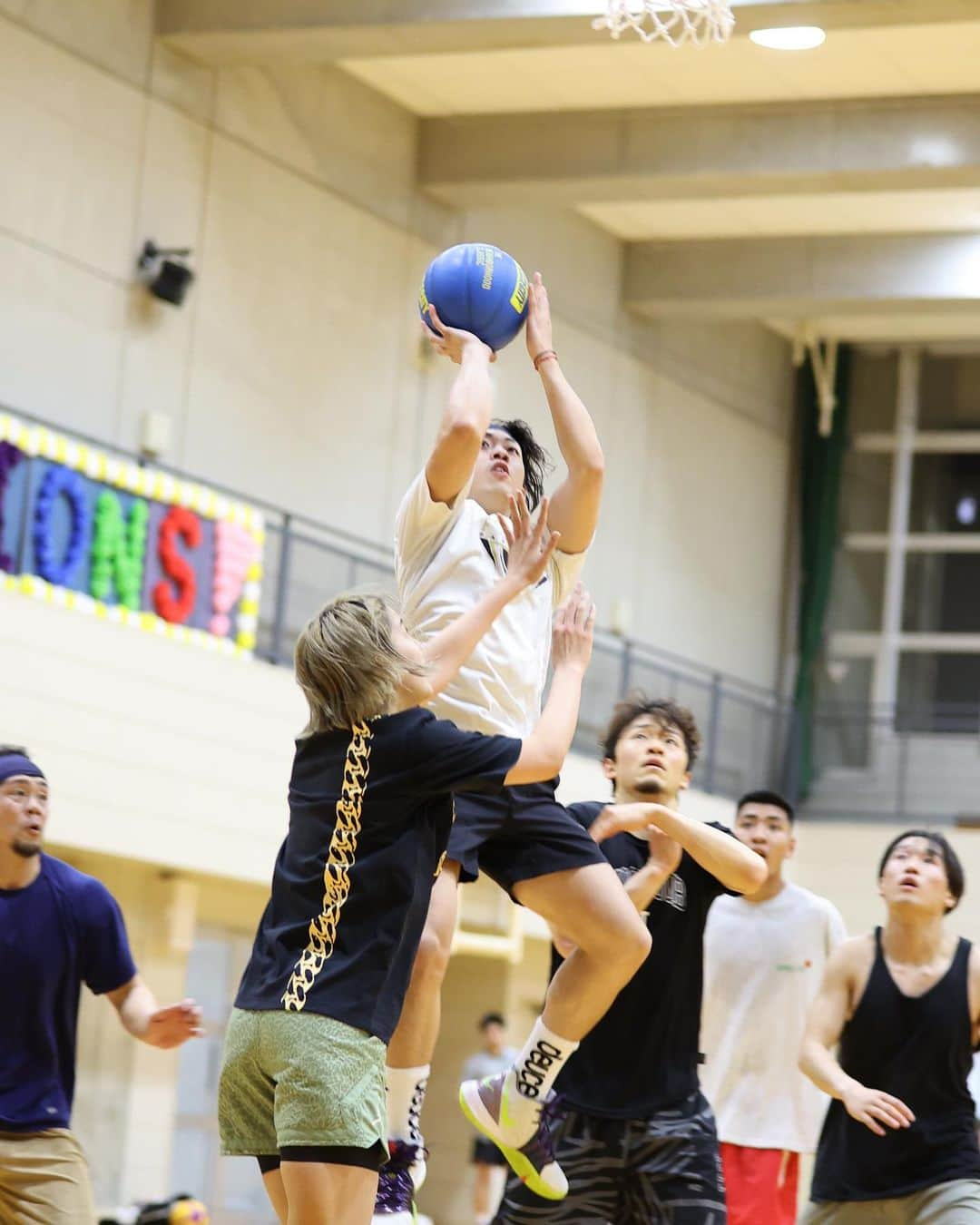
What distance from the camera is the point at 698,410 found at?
21000 mm

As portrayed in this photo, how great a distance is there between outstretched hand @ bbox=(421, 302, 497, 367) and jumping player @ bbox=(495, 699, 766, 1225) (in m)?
1.25

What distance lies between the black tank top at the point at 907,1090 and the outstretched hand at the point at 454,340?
241cm

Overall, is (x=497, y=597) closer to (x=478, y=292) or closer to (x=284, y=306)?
(x=478, y=292)

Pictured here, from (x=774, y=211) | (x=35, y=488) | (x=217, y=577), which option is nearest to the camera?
(x=35, y=488)

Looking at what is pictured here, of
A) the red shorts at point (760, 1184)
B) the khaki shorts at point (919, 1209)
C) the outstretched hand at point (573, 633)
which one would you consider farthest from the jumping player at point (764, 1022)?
the outstretched hand at point (573, 633)

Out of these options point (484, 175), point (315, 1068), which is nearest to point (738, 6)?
point (484, 175)

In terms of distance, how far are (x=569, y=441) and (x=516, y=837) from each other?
1.10 metres

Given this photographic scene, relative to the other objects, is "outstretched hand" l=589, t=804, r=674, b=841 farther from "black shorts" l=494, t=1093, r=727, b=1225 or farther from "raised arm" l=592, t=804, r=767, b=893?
"black shorts" l=494, t=1093, r=727, b=1225

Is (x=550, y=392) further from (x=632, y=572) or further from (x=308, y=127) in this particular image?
(x=632, y=572)

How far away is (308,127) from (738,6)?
459 cm

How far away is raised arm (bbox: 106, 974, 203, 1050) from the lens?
612cm

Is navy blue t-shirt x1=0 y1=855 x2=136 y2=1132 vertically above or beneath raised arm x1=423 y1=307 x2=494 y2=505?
beneath

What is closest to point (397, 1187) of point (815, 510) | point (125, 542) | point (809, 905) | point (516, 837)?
point (516, 837)

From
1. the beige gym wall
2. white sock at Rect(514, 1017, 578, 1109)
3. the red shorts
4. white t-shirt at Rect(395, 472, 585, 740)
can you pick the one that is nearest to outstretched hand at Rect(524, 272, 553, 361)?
white t-shirt at Rect(395, 472, 585, 740)
